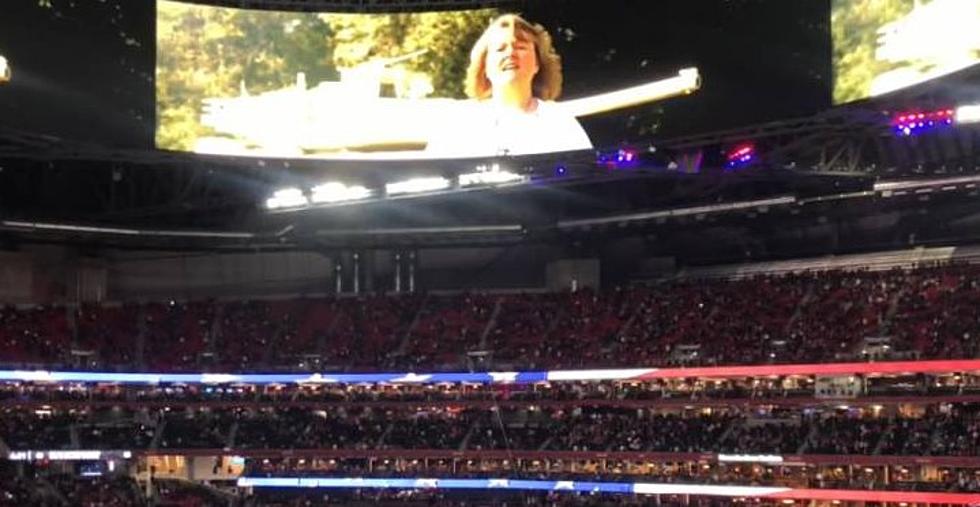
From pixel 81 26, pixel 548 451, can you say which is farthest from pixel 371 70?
pixel 548 451

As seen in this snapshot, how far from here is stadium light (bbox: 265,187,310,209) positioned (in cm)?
4756

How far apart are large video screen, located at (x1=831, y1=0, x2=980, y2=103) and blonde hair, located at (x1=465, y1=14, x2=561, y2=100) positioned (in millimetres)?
9713

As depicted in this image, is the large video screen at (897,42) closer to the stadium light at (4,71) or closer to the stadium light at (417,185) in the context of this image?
the stadium light at (417,185)

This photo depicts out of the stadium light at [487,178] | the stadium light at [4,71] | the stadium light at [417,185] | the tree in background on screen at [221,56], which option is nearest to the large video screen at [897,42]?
the stadium light at [487,178]

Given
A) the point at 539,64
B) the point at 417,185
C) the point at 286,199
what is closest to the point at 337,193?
the point at 286,199

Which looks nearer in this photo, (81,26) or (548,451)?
(81,26)

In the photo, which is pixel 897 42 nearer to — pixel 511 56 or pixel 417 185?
pixel 511 56

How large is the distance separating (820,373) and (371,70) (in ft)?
63.0

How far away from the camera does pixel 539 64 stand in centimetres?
4166

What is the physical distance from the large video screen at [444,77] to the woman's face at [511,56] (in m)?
0.05

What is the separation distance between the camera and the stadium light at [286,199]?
47562 mm

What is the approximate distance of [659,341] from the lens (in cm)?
4894

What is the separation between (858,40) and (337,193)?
2069cm

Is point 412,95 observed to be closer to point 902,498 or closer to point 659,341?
point 659,341
